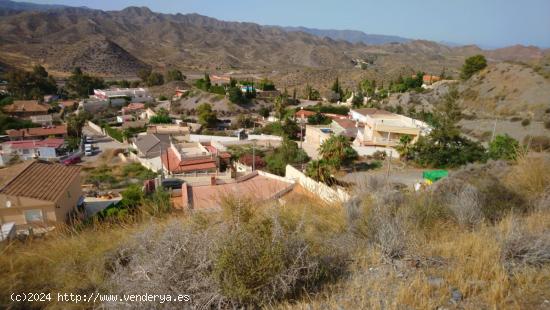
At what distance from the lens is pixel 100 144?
3772 cm

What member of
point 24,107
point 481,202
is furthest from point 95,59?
point 481,202

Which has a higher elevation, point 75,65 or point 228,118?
point 75,65

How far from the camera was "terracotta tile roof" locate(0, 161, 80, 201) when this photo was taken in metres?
12.5

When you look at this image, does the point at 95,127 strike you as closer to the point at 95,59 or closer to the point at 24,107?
the point at 24,107

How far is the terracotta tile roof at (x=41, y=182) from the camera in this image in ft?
40.9

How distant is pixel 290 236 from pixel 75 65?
356 feet

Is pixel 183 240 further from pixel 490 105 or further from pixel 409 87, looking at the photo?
pixel 409 87

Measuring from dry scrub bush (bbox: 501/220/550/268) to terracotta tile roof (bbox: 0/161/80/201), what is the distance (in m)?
14.4

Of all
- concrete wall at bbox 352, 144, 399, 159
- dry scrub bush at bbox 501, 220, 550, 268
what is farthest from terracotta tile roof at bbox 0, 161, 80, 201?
concrete wall at bbox 352, 144, 399, 159

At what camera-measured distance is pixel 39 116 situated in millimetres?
45094

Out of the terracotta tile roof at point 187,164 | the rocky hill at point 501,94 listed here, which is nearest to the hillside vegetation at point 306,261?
the terracotta tile roof at point 187,164

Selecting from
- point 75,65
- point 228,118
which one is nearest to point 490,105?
point 228,118

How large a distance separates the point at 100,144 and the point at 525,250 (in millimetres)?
41301

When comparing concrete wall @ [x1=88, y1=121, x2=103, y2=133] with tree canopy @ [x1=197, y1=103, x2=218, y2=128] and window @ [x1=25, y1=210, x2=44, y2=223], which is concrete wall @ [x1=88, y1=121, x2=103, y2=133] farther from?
window @ [x1=25, y1=210, x2=44, y2=223]
